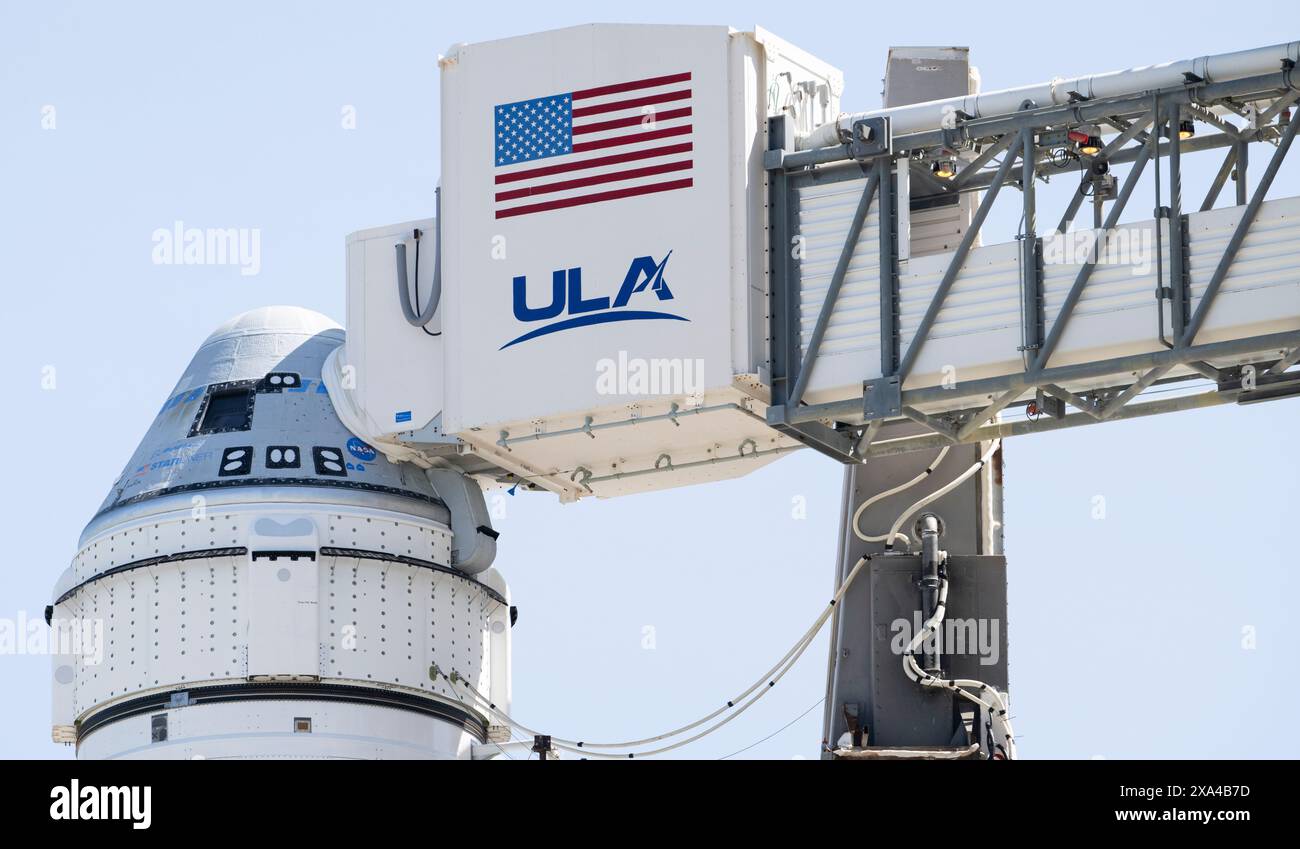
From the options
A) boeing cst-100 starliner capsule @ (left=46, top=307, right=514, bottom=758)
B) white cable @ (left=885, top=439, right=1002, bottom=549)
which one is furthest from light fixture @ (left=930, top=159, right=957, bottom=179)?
boeing cst-100 starliner capsule @ (left=46, top=307, right=514, bottom=758)

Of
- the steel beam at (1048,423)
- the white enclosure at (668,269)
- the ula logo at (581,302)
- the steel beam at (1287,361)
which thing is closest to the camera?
the steel beam at (1287,361)

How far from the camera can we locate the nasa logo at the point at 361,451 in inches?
1841

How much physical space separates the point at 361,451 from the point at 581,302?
18.9 ft

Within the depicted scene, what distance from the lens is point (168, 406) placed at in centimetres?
4831

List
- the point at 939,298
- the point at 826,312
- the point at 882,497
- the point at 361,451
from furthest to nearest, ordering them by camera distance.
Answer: the point at 361,451, the point at 882,497, the point at 826,312, the point at 939,298

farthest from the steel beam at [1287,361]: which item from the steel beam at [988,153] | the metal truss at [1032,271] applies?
the steel beam at [988,153]

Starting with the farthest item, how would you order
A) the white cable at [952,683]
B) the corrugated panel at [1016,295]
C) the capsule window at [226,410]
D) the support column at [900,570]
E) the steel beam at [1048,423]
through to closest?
1. the capsule window at [226,410]
2. the support column at [900,570]
3. the white cable at [952,683]
4. the steel beam at [1048,423]
5. the corrugated panel at [1016,295]

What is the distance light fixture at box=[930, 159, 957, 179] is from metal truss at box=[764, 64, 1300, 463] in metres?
0.22

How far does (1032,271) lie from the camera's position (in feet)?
133

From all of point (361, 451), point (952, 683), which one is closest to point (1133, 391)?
point (952, 683)

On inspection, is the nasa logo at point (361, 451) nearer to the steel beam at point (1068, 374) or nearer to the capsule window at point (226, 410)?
the capsule window at point (226, 410)

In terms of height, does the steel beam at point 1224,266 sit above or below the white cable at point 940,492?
above

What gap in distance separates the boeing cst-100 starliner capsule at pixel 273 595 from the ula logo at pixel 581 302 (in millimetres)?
4515

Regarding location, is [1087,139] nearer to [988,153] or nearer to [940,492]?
[988,153]
